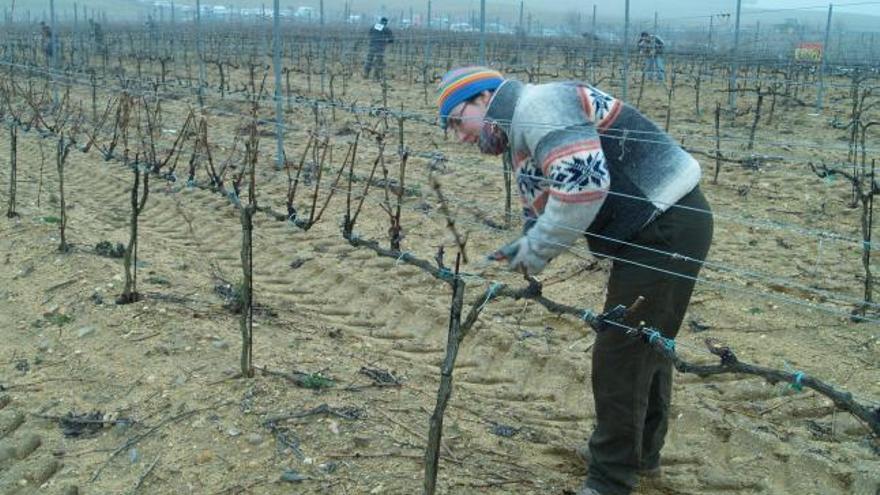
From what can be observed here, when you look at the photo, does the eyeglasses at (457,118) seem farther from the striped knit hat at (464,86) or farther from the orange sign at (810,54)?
the orange sign at (810,54)

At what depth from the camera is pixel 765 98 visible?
1476cm

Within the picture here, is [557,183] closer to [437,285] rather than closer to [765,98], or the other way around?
[437,285]

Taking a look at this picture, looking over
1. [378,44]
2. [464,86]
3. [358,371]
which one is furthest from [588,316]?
[378,44]

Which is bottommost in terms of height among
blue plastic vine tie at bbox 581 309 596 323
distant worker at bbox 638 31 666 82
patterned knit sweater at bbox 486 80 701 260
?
blue plastic vine tie at bbox 581 309 596 323

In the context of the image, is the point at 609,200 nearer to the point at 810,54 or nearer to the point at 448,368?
the point at 448,368

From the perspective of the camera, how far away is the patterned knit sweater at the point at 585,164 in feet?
7.86

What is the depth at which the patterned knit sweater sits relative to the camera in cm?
239

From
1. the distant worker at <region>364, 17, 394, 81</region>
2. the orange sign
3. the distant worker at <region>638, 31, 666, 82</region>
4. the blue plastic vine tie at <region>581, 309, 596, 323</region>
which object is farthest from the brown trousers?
the orange sign

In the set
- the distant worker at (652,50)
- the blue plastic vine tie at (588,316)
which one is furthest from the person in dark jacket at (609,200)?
the distant worker at (652,50)

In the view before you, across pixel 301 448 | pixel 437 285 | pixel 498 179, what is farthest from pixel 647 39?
pixel 301 448

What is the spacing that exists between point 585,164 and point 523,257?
359 mm

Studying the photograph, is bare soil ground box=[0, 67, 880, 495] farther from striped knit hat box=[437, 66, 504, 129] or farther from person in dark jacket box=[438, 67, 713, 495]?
striped knit hat box=[437, 66, 504, 129]

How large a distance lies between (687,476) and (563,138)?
60.0 inches

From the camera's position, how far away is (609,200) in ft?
8.54
